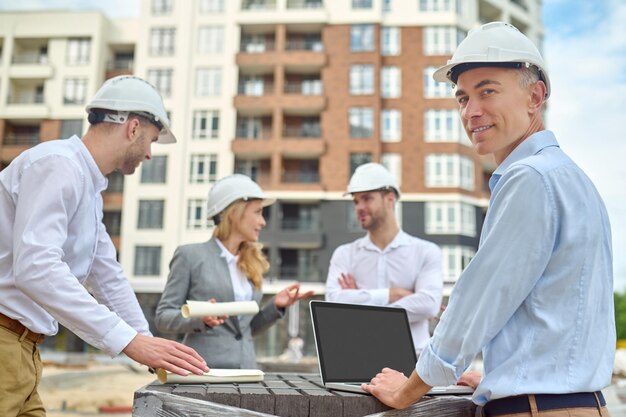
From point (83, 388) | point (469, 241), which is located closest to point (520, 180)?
point (83, 388)

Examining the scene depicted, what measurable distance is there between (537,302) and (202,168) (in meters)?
30.4

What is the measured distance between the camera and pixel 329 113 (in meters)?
30.5

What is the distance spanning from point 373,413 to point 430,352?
0.31 m

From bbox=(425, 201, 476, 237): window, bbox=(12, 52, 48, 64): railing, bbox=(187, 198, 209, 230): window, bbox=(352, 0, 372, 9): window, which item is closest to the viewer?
bbox=(425, 201, 476, 237): window

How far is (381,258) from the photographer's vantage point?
4457mm

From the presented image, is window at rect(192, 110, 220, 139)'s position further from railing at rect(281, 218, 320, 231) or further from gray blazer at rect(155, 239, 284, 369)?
gray blazer at rect(155, 239, 284, 369)

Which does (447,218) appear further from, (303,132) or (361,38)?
(361,38)

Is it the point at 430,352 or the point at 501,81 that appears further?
the point at 501,81

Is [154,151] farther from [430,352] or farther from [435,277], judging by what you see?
[430,352]

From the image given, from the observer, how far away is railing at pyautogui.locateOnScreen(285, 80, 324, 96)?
1239 inches

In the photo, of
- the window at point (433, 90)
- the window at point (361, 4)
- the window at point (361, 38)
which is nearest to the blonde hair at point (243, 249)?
the window at point (433, 90)

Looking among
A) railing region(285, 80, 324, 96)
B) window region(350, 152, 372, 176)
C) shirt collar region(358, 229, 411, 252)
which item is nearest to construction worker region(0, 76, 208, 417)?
shirt collar region(358, 229, 411, 252)

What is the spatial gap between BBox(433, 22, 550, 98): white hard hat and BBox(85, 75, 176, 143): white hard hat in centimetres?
140

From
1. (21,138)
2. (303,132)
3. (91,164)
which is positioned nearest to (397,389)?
(91,164)
